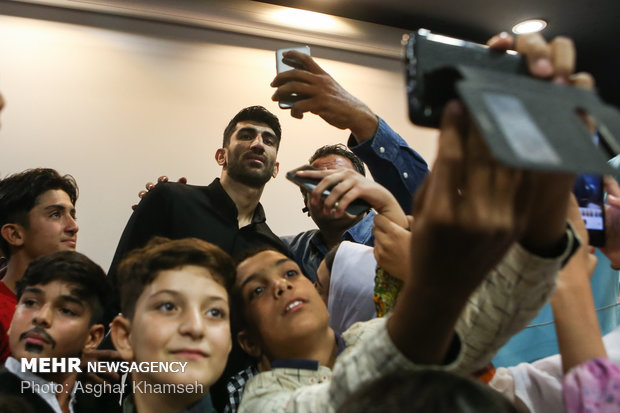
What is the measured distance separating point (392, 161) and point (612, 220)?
1.30ft

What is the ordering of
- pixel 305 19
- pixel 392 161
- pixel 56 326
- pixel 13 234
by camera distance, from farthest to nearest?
pixel 305 19, pixel 13 234, pixel 392 161, pixel 56 326

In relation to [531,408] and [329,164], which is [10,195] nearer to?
[329,164]

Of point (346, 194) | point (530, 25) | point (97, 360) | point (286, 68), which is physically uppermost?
point (530, 25)

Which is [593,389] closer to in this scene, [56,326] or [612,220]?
[612,220]

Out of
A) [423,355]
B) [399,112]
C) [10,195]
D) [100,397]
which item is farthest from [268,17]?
[423,355]

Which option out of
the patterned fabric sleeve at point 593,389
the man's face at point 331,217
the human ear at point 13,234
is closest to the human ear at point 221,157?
the man's face at point 331,217

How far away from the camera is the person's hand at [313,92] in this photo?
2.91ft

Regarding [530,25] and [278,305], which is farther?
[530,25]

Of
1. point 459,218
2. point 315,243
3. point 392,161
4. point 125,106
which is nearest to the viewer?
point 459,218

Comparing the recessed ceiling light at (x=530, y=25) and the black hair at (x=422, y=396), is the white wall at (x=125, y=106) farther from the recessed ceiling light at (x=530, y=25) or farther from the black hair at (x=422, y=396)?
the black hair at (x=422, y=396)

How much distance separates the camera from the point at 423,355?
0.42m

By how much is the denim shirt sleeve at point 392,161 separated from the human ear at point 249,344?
388 millimetres

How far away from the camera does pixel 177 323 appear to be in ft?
2.49

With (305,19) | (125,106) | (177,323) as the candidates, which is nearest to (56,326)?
(177,323)
